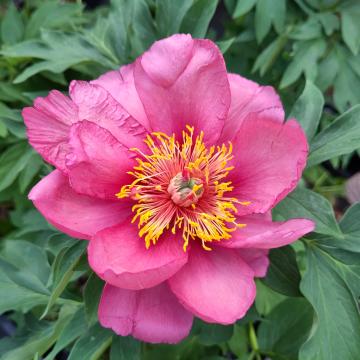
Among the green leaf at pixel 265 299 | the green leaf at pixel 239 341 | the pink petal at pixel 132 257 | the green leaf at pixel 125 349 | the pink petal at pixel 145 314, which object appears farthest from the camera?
the green leaf at pixel 265 299

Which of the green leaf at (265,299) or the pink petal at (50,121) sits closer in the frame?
the pink petal at (50,121)

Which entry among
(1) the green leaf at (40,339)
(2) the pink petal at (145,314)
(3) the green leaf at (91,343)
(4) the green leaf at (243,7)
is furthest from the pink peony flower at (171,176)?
(4) the green leaf at (243,7)

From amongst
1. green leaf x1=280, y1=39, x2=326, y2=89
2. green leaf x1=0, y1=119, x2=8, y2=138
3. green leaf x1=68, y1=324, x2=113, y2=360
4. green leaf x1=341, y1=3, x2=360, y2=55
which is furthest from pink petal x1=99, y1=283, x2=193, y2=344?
green leaf x1=341, y1=3, x2=360, y2=55

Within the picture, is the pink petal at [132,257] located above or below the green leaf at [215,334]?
above

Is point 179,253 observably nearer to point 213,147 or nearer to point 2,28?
point 213,147

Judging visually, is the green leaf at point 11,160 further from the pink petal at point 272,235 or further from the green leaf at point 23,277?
the pink petal at point 272,235

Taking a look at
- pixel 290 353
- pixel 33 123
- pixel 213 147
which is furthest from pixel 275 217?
pixel 33 123
